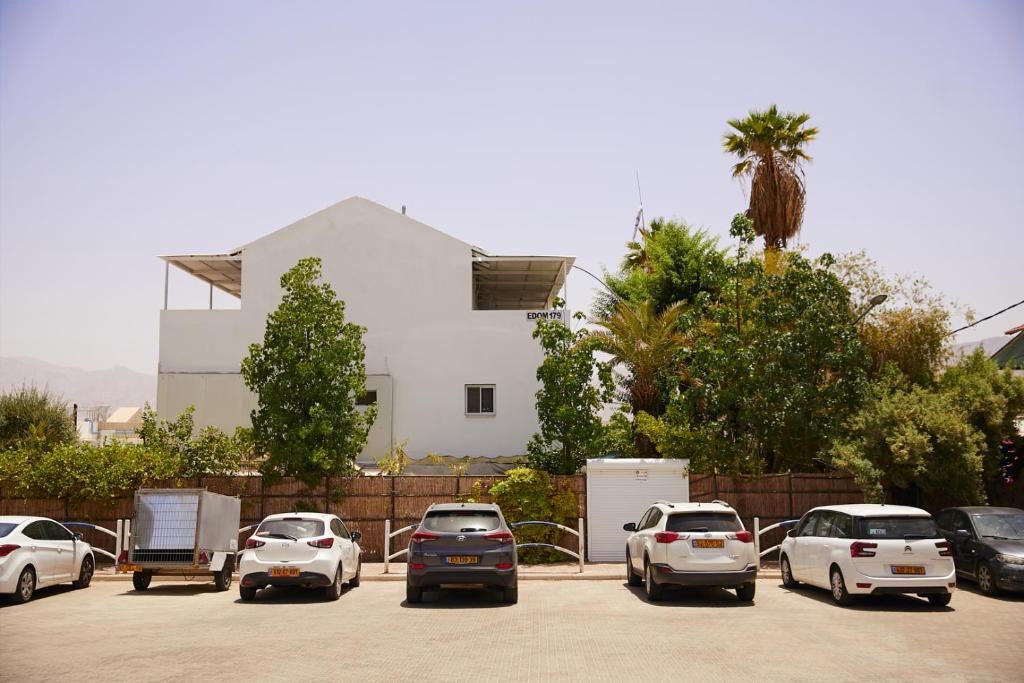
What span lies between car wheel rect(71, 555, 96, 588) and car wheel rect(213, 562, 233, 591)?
2.70 metres

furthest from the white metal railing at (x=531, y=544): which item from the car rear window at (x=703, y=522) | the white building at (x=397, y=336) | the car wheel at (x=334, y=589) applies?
the white building at (x=397, y=336)

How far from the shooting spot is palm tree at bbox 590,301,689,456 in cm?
3034

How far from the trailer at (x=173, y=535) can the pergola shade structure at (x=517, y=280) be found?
57.0 ft

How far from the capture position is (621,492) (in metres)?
23.6

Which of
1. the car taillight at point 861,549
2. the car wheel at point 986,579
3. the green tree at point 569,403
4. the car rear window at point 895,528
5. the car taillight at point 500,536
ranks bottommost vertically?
the car wheel at point 986,579

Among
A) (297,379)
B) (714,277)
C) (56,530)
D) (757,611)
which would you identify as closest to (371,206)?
(297,379)

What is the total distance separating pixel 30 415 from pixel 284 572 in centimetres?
2161

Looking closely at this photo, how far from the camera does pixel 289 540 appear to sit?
643 inches

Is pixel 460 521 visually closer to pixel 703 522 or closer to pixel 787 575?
pixel 703 522

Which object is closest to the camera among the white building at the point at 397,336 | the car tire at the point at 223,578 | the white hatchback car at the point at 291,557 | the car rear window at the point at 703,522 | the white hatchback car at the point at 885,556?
the white hatchback car at the point at 885,556

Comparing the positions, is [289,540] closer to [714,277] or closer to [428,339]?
[714,277]

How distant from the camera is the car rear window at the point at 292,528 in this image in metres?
16.5

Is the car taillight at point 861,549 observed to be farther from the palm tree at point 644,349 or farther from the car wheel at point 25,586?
the palm tree at point 644,349

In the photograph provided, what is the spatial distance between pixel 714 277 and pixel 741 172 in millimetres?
11584
